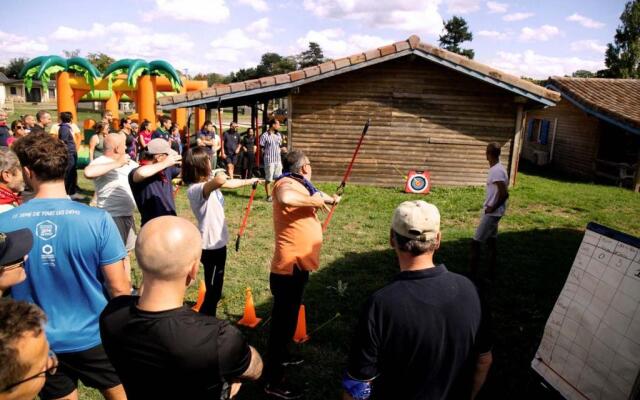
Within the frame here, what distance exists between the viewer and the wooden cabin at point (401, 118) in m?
13.1

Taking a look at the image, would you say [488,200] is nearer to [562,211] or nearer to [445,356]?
[445,356]

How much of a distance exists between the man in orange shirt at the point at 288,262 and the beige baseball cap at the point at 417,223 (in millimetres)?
1612

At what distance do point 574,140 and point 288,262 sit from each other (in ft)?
60.8

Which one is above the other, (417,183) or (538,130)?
(538,130)

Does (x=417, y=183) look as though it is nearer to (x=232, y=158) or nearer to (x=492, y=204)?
(x=232, y=158)

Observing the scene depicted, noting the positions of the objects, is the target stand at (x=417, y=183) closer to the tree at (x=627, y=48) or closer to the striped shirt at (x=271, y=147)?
the striped shirt at (x=271, y=147)

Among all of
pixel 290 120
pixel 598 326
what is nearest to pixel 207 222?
pixel 598 326

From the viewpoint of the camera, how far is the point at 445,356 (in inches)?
81.6

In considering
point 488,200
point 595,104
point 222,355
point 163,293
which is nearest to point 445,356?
point 222,355

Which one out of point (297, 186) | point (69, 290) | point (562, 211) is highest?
point (297, 186)

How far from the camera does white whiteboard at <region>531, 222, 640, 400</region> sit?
9.70ft

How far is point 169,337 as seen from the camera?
5.75ft

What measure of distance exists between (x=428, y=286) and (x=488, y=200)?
4481 mm

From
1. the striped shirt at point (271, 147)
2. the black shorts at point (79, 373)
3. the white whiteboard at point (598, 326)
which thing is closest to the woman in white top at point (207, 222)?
the black shorts at point (79, 373)
